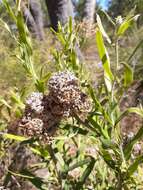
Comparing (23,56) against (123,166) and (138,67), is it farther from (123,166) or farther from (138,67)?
(138,67)

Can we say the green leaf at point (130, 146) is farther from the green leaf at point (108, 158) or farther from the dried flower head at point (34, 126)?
the dried flower head at point (34, 126)

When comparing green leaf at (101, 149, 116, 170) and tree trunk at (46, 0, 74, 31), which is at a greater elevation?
tree trunk at (46, 0, 74, 31)

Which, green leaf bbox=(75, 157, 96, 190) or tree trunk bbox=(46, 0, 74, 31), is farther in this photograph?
tree trunk bbox=(46, 0, 74, 31)

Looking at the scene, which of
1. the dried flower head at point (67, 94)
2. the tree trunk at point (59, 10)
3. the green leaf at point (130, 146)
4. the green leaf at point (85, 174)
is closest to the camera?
the dried flower head at point (67, 94)

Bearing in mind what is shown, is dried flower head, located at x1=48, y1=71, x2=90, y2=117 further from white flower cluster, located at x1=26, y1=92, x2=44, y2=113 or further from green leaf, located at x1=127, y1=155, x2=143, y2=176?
green leaf, located at x1=127, y1=155, x2=143, y2=176

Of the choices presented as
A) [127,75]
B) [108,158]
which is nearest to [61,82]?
[127,75]

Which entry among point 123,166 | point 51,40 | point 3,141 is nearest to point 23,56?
point 123,166

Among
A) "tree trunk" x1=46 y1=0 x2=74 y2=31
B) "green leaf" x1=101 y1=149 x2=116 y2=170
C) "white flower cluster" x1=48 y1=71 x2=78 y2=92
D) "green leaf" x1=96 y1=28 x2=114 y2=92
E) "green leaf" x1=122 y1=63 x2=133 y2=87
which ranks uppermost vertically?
"tree trunk" x1=46 y1=0 x2=74 y2=31

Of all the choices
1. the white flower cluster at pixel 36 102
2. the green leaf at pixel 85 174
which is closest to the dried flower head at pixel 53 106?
the white flower cluster at pixel 36 102

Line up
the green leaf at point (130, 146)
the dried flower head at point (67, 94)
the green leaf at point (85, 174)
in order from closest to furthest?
the dried flower head at point (67, 94) → the green leaf at point (130, 146) → the green leaf at point (85, 174)

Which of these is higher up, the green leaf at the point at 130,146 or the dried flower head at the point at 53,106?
the dried flower head at the point at 53,106

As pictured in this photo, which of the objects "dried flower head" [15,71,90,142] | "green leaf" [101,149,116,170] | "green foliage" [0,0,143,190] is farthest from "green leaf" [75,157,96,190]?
"dried flower head" [15,71,90,142]

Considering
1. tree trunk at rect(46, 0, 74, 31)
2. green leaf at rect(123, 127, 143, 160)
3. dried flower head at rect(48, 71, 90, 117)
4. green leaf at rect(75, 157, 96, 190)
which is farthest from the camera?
tree trunk at rect(46, 0, 74, 31)
